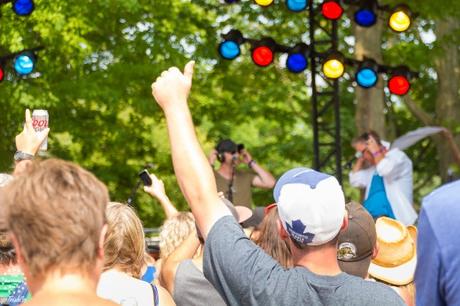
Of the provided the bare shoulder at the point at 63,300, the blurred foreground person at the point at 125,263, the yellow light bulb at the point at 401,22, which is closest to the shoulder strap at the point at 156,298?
the blurred foreground person at the point at 125,263

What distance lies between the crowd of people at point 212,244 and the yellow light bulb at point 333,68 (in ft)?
21.8

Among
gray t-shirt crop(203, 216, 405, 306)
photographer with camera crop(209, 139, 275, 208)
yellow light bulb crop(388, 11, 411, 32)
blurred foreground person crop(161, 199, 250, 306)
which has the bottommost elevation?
photographer with camera crop(209, 139, 275, 208)

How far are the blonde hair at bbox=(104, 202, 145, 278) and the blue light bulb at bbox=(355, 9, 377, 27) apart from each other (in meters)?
7.73

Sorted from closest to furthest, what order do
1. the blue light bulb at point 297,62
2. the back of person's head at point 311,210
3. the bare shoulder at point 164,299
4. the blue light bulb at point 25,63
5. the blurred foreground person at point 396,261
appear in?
the back of person's head at point 311,210, the bare shoulder at point 164,299, the blurred foreground person at point 396,261, the blue light bulb at point 25,63, the blue light bulb at point 297,62

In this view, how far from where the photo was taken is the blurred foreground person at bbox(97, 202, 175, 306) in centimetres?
342

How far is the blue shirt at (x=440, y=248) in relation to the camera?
6.20ft

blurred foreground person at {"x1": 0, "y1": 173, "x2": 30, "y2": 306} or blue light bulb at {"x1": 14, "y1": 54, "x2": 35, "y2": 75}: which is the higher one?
blue light bulb at {"x1": 14, "y1": 54, "x2": 35, "y2": 75}

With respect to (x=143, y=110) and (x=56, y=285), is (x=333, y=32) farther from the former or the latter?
(x=56, y=285)

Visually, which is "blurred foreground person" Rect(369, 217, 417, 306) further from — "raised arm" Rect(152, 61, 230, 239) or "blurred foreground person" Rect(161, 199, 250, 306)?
"raised arm" Rect(152, 61, 230, 239)

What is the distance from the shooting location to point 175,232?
478 centimetres

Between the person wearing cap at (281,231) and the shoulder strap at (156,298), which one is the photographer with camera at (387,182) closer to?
the shoulder strap at (156,298)

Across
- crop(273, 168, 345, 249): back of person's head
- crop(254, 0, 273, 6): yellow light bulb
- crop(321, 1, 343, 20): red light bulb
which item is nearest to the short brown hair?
crop(273, 168, 345, 249): back of person's head

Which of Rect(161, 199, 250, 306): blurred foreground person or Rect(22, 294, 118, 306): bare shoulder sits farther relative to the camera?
Rect(161, 199, 250, 306): blurred foreground person

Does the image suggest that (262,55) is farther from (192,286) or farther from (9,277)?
(9,277)
